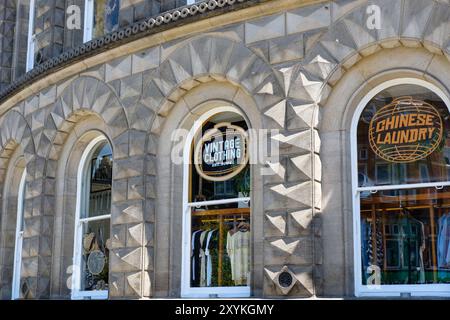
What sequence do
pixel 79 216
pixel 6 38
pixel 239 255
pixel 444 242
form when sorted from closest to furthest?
pixel 444 242, pixel 239 255, pixel 79 216, pixel 6 38

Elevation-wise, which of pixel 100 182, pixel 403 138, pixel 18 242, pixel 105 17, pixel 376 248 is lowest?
pixel 376 248

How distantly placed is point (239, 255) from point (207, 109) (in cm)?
260

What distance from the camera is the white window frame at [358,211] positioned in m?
10.3

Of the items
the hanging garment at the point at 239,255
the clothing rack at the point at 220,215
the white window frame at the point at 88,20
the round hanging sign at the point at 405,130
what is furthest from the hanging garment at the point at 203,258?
the white window frame at the point at 88,20

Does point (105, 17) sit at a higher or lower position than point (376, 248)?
higher

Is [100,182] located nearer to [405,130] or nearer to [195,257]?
[195,257]

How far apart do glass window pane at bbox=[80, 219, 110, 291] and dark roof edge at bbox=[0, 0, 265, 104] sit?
3.27 metres

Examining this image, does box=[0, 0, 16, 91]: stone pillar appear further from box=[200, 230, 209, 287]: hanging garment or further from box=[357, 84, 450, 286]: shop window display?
box=[357, 84, 450, 286]: shop window display

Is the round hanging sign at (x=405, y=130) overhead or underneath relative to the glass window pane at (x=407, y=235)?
overhead

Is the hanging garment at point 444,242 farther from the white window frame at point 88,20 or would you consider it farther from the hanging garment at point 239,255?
the white window frame at point 88,20

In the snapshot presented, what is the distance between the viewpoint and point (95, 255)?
14.6 metres

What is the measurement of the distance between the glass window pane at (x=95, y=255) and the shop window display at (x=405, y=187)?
5377mm

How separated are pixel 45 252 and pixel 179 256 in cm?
365

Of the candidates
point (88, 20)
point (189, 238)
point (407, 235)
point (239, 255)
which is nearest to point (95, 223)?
point (189, 238)
